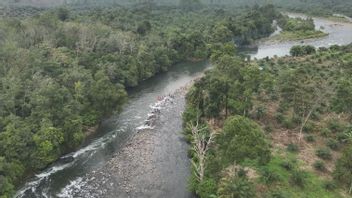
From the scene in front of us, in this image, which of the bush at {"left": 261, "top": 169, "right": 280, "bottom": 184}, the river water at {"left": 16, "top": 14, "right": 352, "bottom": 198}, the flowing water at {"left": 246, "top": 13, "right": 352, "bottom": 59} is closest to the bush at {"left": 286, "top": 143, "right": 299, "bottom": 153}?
the bush at {"left": 261, "top": 169, "right": 280, "bottom": 184}

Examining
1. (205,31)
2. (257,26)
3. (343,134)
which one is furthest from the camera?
(257,26)

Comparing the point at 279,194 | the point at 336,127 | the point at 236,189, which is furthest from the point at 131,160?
the point at 336,127

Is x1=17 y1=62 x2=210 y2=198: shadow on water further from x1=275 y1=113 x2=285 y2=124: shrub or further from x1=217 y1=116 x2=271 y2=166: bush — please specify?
x1=275 y1=113 x2=285 y2=124: shrub

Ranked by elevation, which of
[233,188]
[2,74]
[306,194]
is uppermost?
[2,74]

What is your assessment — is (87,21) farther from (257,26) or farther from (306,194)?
(306,194)

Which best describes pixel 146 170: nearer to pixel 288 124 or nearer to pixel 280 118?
pixel 288 124

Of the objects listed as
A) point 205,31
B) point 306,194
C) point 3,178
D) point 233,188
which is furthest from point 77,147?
point 205,31

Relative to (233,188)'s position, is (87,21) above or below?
above
